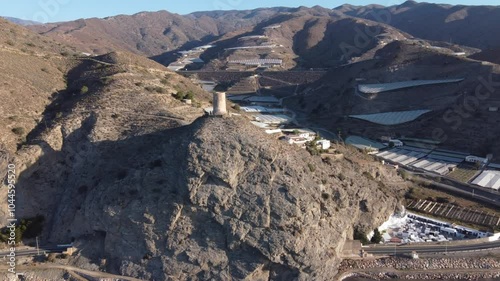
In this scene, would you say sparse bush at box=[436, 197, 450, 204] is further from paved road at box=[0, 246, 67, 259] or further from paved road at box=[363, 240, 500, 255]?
paved road at box=[0, 246, 67, 259]

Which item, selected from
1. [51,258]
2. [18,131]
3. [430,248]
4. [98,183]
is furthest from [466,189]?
[18,131]

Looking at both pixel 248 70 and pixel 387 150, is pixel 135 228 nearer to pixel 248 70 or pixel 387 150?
pixel 387 150

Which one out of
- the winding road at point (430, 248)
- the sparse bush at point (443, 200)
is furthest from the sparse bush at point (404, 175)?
the winding road at point (430, 248)

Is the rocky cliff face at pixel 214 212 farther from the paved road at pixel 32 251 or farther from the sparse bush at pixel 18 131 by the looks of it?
the sparse bush at pixel 18 131

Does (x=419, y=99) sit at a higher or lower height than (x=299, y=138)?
lower

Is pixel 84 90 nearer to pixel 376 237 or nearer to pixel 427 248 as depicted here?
pixel 376 237

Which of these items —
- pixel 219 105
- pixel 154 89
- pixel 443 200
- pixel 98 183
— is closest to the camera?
pixel 219 105

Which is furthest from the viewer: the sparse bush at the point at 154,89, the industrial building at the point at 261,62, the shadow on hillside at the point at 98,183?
the industrial building at the point at 261,62
